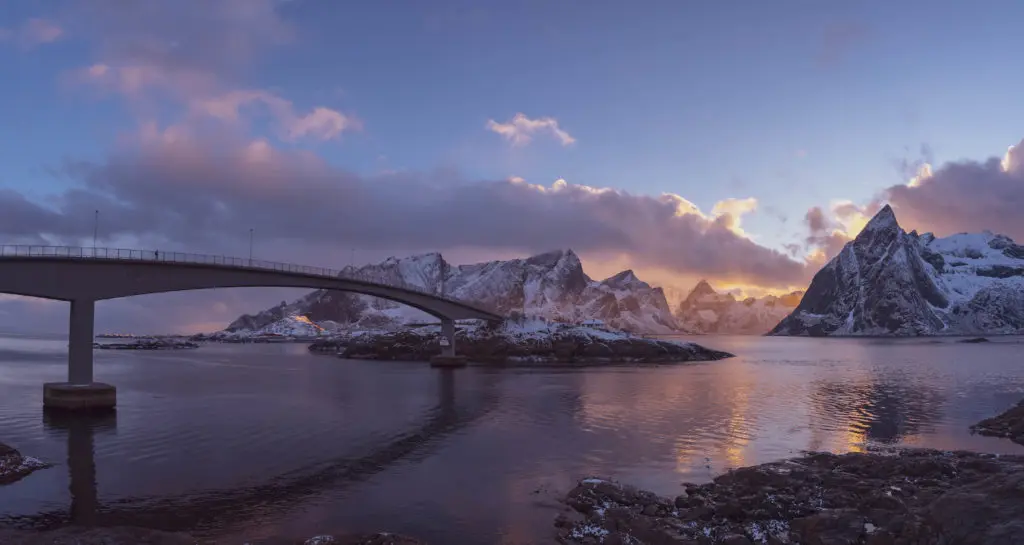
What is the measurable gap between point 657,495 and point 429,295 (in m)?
81.4

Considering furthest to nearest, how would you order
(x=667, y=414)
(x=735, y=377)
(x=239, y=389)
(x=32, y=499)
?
(x=735, y=377) < (x=239, y=389) < (x=667, y=414) < (x=32, y=499)

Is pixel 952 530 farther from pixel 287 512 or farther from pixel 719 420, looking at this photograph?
pixel 719 420

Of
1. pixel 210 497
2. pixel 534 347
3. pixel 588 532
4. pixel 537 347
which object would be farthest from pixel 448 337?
pixel 588 532

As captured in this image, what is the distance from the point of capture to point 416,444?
3306cm

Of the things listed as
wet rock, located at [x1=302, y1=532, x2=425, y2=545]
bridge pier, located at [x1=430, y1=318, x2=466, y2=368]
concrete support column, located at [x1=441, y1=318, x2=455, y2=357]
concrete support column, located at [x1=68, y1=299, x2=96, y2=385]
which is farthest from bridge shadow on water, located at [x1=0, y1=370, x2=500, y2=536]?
concrete support column, located at [x1=441, y1=318, x2=455, y2=357]

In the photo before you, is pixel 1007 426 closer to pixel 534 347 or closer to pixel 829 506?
pixel 829 506

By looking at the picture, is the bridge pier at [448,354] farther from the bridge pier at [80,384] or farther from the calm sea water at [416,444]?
the bridge pier at [80,384]

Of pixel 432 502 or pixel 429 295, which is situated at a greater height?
pixel 429 295

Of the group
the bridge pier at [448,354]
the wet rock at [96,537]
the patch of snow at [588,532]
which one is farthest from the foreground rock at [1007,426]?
the bridge pier at [448,354]

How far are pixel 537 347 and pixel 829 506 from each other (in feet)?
332

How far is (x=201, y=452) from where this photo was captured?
30.3m

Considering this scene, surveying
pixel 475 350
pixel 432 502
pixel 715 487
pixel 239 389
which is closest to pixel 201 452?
pixel 432 502

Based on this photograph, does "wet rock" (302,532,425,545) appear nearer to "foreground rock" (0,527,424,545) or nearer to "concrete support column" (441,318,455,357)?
"foreground rock" (0,527,424,545)

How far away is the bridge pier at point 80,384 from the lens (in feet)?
145
